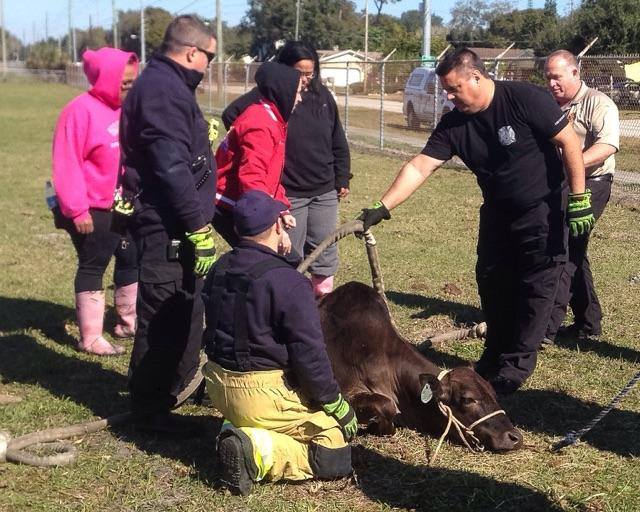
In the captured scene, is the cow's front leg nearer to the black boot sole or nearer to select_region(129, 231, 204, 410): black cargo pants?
the black boot sole

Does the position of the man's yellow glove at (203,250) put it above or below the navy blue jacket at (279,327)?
above

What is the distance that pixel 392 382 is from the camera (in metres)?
5.07

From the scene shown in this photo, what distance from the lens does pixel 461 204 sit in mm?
13312

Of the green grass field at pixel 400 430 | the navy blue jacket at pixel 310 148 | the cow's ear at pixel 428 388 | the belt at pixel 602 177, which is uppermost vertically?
the navy blue jacket at pixel 310 148

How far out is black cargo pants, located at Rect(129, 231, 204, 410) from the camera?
493 centimetres

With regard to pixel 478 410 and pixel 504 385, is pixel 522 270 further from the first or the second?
pixel 478 410

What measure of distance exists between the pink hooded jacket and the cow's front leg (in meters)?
2.54

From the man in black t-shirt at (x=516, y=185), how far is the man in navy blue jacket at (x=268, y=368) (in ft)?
4.28

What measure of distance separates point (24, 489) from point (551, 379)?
3.40 meters

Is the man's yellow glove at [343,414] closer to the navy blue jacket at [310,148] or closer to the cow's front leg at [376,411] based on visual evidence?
the cow's front leg at [376,411]

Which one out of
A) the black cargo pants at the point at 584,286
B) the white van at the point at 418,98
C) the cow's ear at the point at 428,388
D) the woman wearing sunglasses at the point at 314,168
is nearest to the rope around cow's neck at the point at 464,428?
the cow's ear at the point at 428,388

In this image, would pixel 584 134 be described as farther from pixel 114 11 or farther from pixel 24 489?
pixel 114 11

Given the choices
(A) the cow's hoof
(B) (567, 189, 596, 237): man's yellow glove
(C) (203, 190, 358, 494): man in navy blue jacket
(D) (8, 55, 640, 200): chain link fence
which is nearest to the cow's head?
(C) (203, 190, 358, 494): man in navy blue jacket

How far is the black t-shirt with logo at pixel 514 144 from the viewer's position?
536 cm
